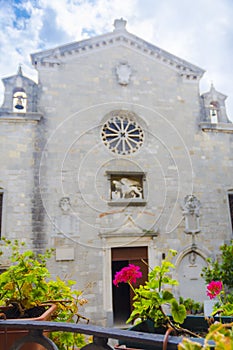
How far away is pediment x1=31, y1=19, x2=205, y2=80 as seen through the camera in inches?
370

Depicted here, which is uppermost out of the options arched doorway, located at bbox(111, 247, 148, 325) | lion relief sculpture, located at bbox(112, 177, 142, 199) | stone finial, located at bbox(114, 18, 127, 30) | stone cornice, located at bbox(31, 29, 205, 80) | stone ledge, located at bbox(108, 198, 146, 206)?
stone finial, located at bbox(114, 18, 127, 30)

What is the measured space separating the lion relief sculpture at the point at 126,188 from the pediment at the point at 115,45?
14.1ft

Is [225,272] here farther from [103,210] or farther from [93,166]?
[93,166]

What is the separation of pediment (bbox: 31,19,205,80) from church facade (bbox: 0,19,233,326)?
0.03 metres

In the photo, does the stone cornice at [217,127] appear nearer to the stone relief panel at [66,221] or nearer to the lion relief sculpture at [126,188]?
the lion relief sculpture at [126,188]

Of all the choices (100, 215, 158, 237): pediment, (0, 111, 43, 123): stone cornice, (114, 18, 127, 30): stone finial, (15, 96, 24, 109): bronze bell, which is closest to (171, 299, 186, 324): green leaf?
(100, 215, 158, 237): pediment

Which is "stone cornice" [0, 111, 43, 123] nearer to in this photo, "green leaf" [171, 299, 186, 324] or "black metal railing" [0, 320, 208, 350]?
"black metal railing" [0, 320, 208, 350]

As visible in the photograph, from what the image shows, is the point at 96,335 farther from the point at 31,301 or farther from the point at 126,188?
the point at 126,188

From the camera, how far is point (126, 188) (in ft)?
29.8

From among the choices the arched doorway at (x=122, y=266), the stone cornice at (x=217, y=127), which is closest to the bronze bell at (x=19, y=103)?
the arched doorway at (x=122, y=266)

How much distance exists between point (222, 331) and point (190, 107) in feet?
33.1

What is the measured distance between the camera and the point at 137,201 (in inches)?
350

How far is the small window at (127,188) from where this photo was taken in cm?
888

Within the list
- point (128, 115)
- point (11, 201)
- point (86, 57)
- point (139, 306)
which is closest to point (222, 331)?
point (139, 306)
